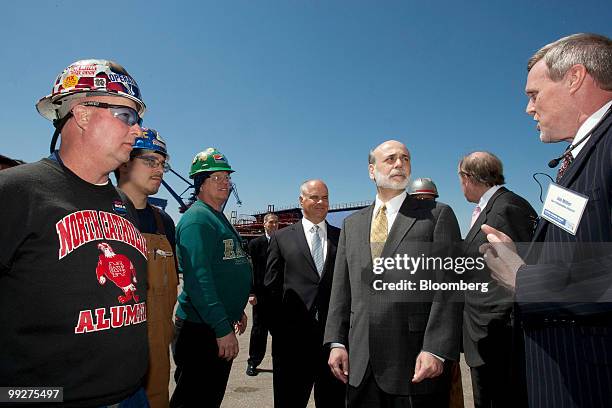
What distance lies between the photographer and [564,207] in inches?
61.1

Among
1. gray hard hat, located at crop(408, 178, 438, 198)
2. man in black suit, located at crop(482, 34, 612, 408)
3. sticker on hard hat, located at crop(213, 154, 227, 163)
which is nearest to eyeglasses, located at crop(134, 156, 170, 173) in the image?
sticker on hard hat, located at crop(213, 154, 227, 163)

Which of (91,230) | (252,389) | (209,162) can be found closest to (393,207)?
(209,162)

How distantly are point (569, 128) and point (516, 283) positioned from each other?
82cm

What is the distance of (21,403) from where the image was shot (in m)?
1.30

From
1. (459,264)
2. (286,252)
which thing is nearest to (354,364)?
(459,264)

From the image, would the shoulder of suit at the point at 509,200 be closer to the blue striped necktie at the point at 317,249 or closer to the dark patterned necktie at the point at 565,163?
the dark patterned necktie at the point at 565,163

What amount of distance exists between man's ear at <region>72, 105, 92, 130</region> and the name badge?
2.20m

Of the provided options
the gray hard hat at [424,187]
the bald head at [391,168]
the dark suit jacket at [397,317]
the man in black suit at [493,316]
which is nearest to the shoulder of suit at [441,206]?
the dark suit jacket at [397,317]

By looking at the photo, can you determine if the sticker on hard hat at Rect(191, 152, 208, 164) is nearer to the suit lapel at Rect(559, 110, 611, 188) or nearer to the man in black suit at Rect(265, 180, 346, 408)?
the man in black suit at Rect(265, 180, 346, 408)

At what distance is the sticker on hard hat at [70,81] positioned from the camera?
1.75 meters

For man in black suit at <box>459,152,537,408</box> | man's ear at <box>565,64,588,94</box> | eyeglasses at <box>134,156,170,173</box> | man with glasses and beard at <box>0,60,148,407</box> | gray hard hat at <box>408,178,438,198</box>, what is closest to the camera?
man with glasses and beard at <box>0,60,148,407</box>

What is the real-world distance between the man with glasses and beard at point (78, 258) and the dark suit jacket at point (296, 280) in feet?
6.23

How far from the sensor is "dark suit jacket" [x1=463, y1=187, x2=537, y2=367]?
289cm

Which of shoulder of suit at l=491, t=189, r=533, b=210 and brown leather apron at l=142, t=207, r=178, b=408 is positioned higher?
shoulder of suit at l=491, t=189, r=533, b=210
